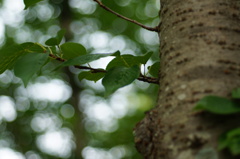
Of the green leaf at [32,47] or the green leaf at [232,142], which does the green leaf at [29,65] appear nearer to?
the green leaf at [32,47]

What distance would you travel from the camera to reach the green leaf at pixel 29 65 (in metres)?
0.93

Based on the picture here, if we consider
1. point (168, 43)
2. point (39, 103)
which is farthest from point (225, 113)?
point (39, 103)

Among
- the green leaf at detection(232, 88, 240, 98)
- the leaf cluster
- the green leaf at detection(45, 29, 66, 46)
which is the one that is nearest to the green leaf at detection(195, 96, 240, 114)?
the green leaf at detection(232, 88, 240, 98)

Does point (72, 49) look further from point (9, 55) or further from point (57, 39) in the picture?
point (9, 55)

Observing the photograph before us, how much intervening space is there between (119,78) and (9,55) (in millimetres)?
474

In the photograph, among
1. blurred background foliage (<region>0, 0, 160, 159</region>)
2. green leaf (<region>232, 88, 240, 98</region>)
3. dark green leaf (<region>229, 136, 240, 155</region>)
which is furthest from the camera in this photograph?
blurred background foliage (<region>0, 0, 160, 159</region>)

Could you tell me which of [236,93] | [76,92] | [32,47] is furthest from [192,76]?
[76,92]

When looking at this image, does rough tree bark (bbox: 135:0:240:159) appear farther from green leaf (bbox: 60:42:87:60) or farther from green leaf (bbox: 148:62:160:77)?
green leaf (bbox: 60:42:87:60)

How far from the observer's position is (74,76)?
905 cm

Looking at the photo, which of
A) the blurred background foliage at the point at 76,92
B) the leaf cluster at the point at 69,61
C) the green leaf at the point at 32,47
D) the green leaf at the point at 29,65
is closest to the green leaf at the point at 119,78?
the leaf cluster at the point at 69,61

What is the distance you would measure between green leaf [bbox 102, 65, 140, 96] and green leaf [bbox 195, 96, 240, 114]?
317mm

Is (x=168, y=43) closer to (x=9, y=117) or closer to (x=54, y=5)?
(x=54, y=5)

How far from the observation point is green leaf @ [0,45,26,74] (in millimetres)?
1132

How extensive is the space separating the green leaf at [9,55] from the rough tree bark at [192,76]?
57 cm
